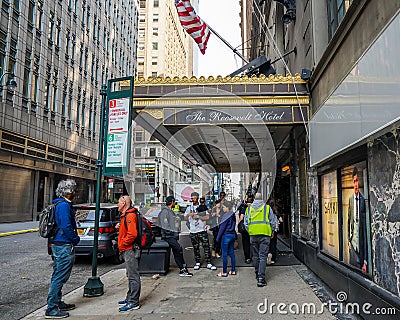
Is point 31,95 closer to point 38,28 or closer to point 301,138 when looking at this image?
point 38,28

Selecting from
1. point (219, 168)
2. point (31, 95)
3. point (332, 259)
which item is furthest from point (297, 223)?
point (31, 95)

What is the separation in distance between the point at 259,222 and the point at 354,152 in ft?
8.83

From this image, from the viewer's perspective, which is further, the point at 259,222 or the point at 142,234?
the point at 259,222

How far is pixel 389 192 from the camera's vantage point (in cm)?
423

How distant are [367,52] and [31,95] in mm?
27127

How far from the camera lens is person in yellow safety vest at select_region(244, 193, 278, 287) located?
24.3 feet

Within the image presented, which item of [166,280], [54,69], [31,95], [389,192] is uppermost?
[54,69]

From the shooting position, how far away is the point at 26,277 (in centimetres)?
846

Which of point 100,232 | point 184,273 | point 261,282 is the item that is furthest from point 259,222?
point 100,232

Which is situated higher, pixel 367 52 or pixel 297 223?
pixel 367 52

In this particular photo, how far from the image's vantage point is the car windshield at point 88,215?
10234 mm

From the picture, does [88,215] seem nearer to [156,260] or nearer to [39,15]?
[156,260]

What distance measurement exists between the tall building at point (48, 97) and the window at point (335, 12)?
2122cm

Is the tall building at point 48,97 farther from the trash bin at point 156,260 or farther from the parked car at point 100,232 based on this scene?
the trash bin at point 156,260
